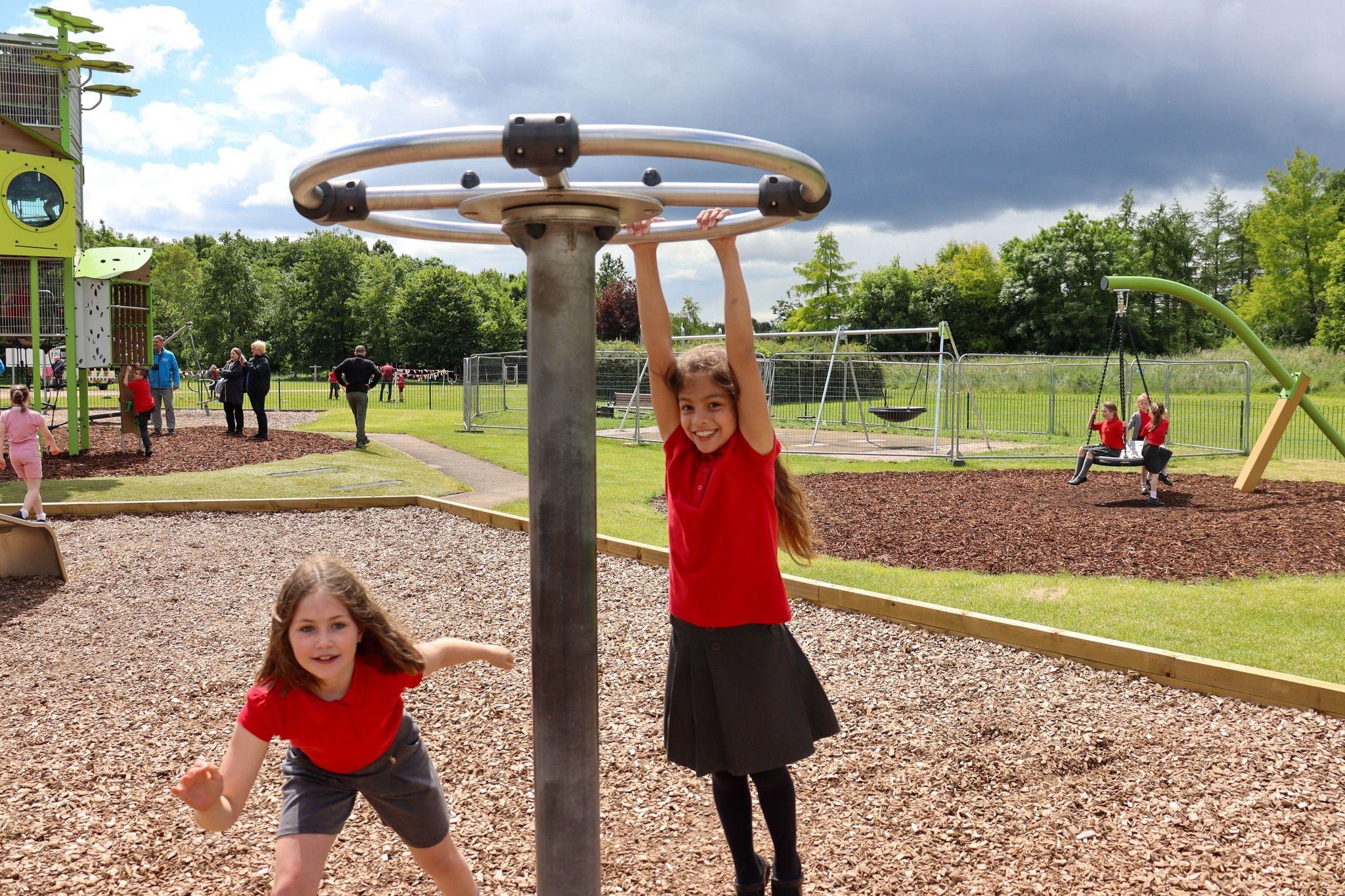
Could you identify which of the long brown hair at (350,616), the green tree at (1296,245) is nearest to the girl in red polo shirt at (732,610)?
the long brown hair at (350,616)

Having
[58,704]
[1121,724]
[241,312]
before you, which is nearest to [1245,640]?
[1121,724]

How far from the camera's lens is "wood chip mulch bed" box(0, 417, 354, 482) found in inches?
530

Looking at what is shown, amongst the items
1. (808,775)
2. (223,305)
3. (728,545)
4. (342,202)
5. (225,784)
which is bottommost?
(808,775)

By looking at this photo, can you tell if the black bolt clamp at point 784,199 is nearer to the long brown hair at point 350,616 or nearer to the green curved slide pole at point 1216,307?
the long brown hair at point 350,616

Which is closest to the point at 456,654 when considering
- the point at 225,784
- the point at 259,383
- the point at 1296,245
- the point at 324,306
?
the point at 225,784

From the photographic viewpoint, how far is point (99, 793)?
3730mm

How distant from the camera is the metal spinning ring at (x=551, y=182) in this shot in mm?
1453

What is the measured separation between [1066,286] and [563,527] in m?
63.1

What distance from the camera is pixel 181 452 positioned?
1542 centimetres

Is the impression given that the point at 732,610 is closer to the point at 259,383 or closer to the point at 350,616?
the point at 350,616

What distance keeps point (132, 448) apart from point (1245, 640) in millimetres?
15707

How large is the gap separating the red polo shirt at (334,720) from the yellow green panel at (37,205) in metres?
13.9

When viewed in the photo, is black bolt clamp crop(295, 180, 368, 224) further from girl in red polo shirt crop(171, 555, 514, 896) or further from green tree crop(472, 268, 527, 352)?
green tree crop(472, 268, 527, 352)

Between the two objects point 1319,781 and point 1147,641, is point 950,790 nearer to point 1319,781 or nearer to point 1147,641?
point 1319,781
